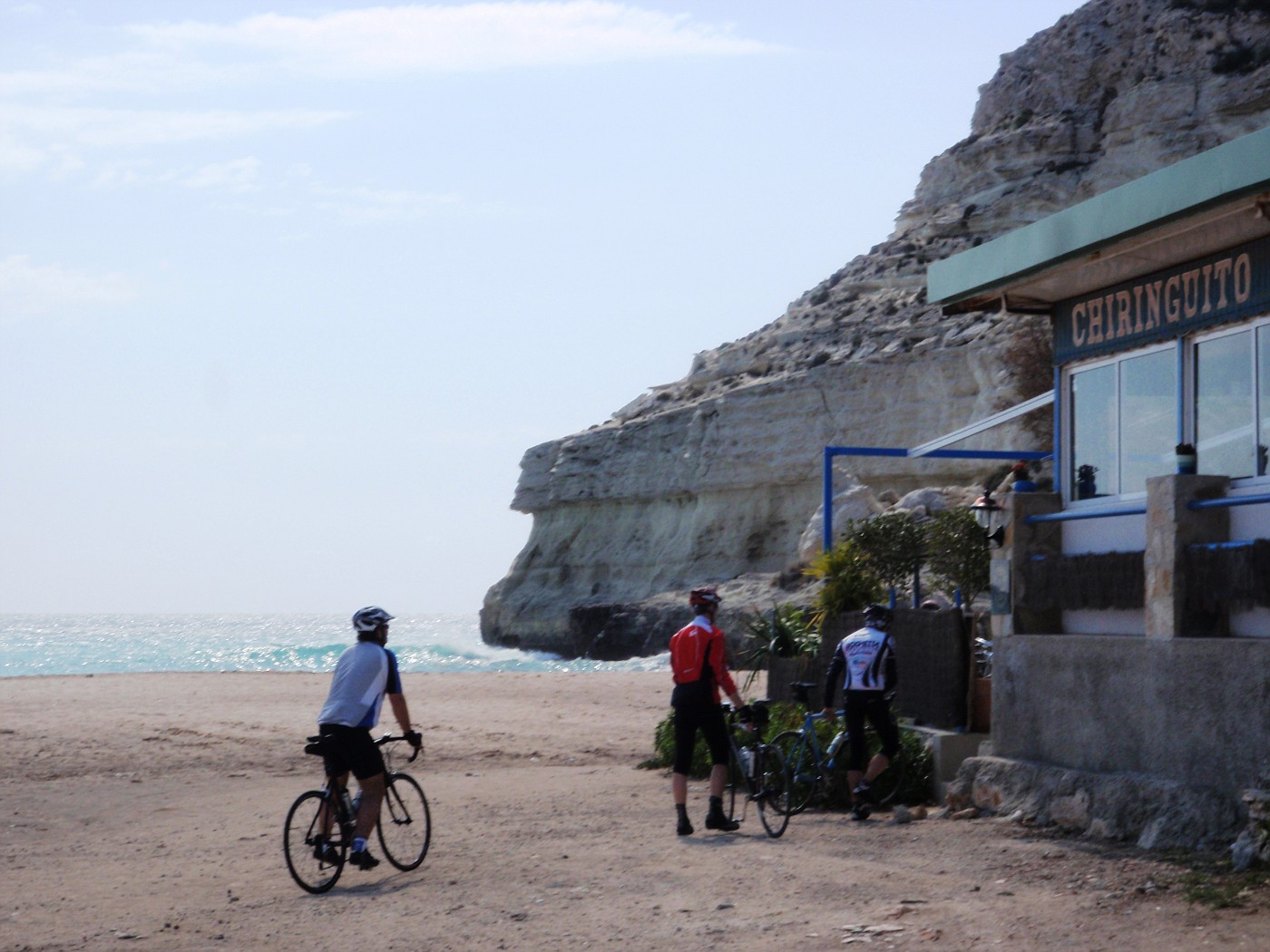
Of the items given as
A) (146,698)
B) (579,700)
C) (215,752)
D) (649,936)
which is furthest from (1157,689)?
(146,698)

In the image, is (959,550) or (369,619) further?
(959,550)

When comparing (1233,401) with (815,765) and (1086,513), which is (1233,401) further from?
(815,765)

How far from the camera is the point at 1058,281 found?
1184 cm

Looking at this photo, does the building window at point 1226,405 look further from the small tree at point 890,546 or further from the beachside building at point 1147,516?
the small tree at point 890,546

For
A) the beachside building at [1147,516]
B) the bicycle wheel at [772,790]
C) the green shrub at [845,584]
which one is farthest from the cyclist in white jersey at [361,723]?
the green shrub at [845,584]

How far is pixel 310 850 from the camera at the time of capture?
29.1ft

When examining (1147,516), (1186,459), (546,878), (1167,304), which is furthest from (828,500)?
(546,878)

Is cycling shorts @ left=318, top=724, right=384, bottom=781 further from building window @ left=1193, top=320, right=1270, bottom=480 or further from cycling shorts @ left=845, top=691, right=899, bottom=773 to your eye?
building window @ left=1193, top=320, right=1270, bottom=480

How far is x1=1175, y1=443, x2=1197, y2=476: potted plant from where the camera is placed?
1031 cm

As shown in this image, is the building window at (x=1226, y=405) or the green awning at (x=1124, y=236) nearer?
the green awning at (x=1124, y=236)

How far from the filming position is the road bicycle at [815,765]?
1159 cm

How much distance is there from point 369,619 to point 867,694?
470 cm

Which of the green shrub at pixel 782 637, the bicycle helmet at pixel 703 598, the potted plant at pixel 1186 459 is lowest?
the green shrub at pixel 782 637

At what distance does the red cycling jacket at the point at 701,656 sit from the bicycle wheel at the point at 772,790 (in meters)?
0.63
